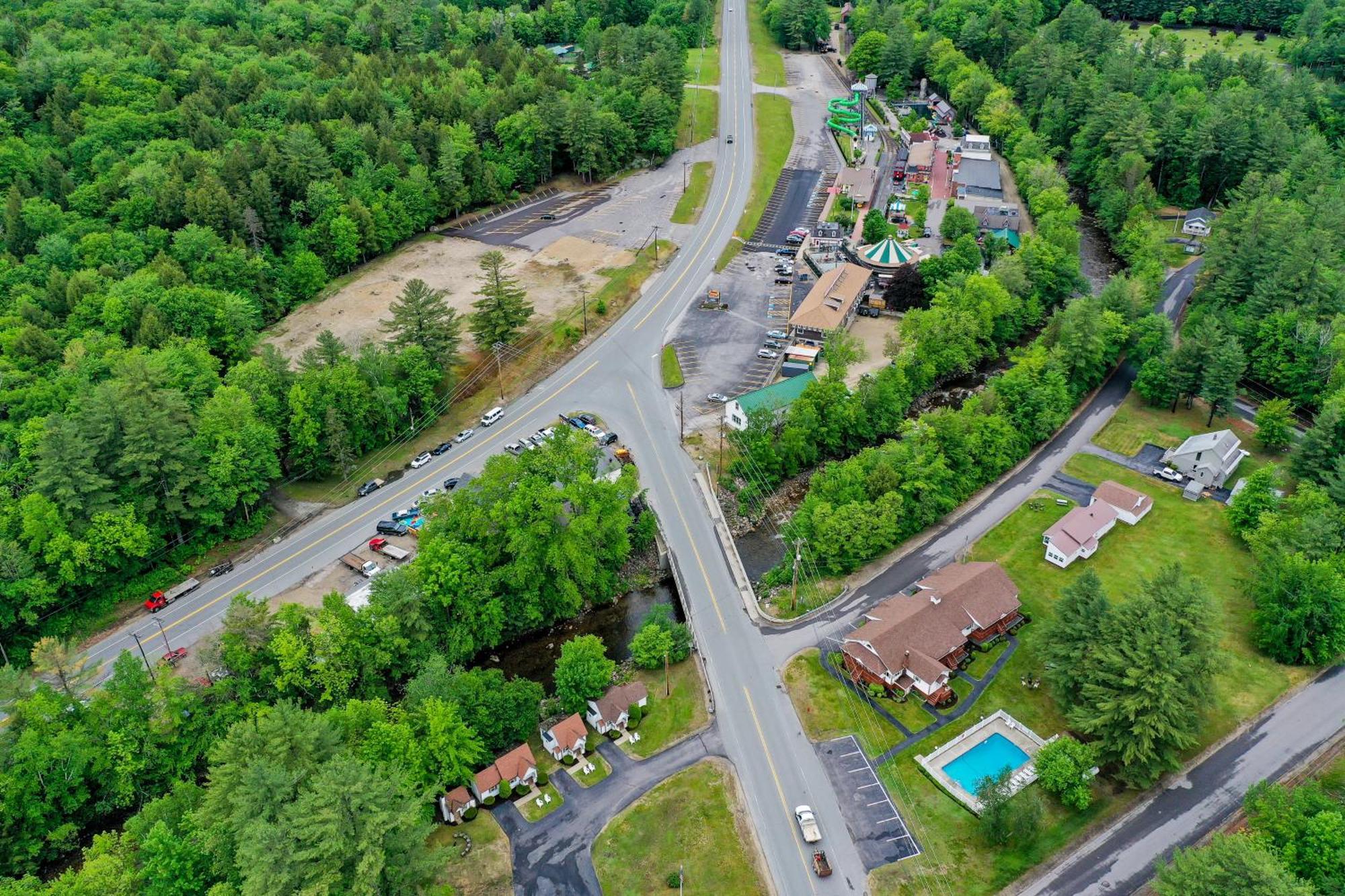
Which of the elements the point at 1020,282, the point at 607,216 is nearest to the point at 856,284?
the point at 1020,282

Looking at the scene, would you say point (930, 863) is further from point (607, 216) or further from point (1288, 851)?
point (607, 216)

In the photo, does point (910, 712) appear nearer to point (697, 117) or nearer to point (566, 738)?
point (566, 738)

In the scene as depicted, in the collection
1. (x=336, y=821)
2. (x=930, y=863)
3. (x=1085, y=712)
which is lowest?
(x=930, y=863)

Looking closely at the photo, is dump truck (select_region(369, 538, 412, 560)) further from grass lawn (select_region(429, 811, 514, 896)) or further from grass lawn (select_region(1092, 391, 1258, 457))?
grass lawn (select_region(1092, 391, 1258, 457))

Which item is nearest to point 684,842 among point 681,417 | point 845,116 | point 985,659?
point 985,659

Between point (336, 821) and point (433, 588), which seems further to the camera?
point (433, 588)
